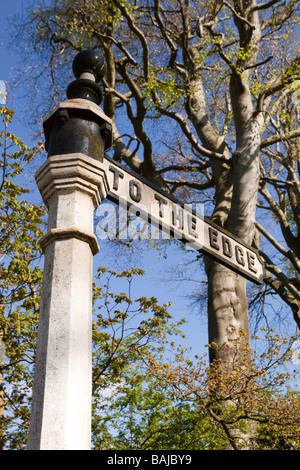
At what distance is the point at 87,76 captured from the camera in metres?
3.27

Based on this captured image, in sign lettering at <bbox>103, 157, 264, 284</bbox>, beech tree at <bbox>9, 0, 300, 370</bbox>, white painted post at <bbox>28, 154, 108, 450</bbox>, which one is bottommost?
white painted post at <bbox>28, 154, 108, 450</bbox>

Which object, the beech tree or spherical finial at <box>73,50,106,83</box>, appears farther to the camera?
the beech tree

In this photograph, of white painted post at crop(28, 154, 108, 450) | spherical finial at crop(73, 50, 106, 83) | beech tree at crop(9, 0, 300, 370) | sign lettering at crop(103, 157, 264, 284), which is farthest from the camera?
beech tree at crop(9, 0, 300, 370)

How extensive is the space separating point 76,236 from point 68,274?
0.75 ft

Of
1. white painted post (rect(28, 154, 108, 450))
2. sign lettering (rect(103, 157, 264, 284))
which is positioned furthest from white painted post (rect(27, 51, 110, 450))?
sign lettering (rect(103, 157, 264, 284))

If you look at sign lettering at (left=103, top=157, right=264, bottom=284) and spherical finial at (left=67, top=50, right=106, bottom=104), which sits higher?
spherical finial at (left=67, top=50, right=106, bottom=104)

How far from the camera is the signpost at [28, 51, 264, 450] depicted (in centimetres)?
215

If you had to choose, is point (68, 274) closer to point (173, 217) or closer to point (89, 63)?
point (173, 217)

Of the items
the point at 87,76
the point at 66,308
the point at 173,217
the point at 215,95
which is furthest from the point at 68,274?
the point at 215,95

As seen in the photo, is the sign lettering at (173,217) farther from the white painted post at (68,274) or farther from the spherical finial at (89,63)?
the spherical finial at (89,63)

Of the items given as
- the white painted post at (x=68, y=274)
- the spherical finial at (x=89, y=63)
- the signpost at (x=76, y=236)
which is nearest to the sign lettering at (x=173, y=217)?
the signpost at (x=76, y=236)

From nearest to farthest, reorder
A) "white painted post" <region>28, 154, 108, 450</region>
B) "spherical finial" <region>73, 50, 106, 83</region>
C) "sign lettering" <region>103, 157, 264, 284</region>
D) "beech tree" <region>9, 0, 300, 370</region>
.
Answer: "white painted post" <region>28, 154, 108, 450</region> < "sign lettering" <region>103, 157, 264, 284</region> < "spherical finial" <region>73, 50, 106, 83</region> < "beech tree" <region>9, 0, 300, 370</region>

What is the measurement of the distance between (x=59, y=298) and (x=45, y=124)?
119cm

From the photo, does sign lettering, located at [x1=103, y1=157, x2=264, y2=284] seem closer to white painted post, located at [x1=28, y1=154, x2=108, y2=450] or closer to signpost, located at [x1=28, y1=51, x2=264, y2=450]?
signpost, located at [x1=28, y1=51, x2=264, y2=450]
